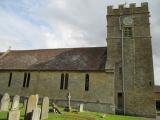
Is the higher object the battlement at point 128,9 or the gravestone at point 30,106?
the battlement at point 128,9

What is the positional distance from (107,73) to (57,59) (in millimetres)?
8586

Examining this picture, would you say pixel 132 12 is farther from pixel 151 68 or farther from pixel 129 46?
pixel 151 68

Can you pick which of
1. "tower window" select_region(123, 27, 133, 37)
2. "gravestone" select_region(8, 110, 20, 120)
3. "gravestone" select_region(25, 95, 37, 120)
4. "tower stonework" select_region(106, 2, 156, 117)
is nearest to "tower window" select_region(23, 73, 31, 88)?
"tower stonework" select_region(106, 2, 156, 117)

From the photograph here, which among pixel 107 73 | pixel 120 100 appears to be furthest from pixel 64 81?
pixel 120 100

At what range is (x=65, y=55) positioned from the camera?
29484 millimetres

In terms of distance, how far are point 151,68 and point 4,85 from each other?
21.2 meters

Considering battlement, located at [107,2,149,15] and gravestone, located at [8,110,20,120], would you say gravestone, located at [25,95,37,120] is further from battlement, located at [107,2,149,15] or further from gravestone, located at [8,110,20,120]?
battlement, located at [107,2,149,15]

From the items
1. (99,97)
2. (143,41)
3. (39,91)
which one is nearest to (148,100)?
(99,97)

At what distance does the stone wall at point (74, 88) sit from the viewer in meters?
23.5

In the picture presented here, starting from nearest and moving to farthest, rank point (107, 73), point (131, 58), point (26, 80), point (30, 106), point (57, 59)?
point (30, 106), point (107, 73), point (131, 58), point (26, 80), point (57, 59)

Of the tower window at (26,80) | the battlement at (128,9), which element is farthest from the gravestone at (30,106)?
the battlement at (128,9)

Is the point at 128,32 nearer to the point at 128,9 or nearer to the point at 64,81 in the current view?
the point at 128,9

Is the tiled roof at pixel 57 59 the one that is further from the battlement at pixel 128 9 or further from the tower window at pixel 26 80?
the battlement at pixel 128 9

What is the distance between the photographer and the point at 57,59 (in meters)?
28.9
